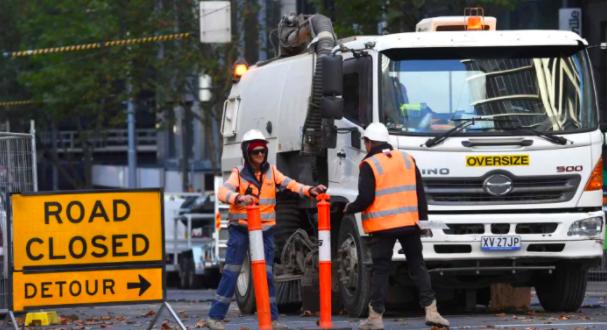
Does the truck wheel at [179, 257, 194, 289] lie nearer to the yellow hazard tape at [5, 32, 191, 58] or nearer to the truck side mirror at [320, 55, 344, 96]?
the yellow hazard tape at [5, 32, 191, 58]

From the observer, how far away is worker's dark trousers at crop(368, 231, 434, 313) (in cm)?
1409

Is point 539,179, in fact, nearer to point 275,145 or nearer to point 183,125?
point 275,145

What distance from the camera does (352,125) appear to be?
16.4 meters

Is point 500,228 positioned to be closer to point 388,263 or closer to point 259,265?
point 388,263

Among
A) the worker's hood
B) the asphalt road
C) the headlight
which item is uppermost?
the worker's hood

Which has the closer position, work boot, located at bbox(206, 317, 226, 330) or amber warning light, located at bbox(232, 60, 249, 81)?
work boot, located at bbox(206, 317, 226, 330)

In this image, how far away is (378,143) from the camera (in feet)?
46.8

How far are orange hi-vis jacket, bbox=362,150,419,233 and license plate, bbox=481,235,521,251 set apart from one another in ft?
6.28

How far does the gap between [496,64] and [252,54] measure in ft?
92.3

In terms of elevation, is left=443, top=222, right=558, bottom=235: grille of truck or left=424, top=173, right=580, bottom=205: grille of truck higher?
→ left=424, top=173, right=580, bottom=205: grille of truck

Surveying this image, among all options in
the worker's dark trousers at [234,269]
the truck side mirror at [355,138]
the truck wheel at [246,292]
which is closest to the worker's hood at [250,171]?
the worker's dark trousers at [234,269]

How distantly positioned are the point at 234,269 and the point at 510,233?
123 inches

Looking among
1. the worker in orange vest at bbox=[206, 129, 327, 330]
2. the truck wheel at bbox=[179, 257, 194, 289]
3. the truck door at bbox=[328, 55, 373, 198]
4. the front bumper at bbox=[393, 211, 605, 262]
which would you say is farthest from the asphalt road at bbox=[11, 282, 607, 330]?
the truck wheel at bbox=[179, 257, 194, 289]

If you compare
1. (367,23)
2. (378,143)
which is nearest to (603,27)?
Answer: (367,23)
